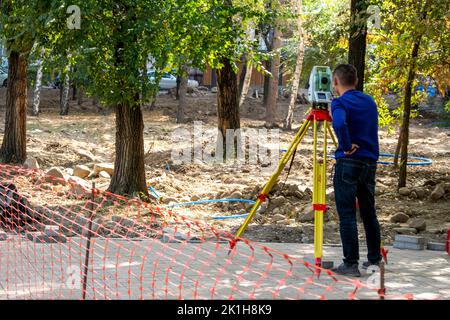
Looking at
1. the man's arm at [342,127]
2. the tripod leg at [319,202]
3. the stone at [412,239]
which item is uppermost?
the man's arm at [342,127]

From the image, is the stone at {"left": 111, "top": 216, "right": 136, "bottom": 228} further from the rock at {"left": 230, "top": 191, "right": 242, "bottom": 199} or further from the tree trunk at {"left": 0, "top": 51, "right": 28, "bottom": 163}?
the tree trunk at {"left": 0, "top": 51, "right": 28, "bottom": 163}

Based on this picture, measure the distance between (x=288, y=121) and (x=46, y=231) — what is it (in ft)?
78.7

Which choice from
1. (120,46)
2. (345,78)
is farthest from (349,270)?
(120,46)

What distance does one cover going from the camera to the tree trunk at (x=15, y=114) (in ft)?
65.3

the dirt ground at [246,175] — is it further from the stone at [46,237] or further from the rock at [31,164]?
the stone at [46,237]

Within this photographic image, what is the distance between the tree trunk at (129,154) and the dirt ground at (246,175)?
0.78 meters

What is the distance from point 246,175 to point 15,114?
5.34 meters

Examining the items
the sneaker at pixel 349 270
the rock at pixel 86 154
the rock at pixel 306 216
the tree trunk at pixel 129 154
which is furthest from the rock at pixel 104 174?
the sneaker at pixel 349 270

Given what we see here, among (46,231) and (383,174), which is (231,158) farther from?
(46,231)

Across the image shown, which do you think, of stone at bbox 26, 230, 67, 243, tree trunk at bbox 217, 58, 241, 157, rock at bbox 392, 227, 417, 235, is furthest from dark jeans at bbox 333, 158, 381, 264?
tree trunk at bbox 217, 58, 241, 157

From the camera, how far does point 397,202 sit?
54.3ft

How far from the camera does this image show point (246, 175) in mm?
20422

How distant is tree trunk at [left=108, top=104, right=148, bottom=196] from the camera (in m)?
15.6
